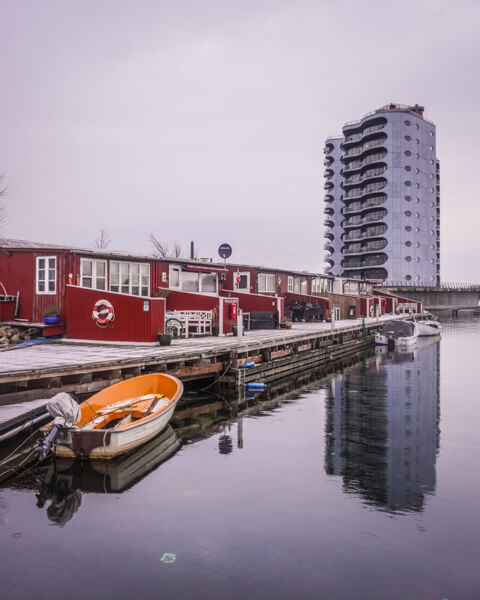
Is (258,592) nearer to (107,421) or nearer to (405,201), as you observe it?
(107,421)

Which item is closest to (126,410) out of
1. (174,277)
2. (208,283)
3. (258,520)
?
(258,520)

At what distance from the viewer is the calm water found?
→ 6.54 meters

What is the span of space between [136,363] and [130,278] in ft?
31.1

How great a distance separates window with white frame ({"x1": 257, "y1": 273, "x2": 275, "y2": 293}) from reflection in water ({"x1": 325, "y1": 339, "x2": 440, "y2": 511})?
10914 millimetres

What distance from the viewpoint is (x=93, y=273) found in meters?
21.8

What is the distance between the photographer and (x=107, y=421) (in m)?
12.0

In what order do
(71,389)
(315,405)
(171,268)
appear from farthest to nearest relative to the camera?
(171,268) → (315,405) → (71,389)

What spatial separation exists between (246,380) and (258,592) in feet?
45.8

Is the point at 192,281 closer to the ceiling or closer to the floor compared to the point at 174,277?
closer to the floor

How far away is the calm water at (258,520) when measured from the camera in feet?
21.4

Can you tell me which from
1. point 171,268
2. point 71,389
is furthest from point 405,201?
point 71,389

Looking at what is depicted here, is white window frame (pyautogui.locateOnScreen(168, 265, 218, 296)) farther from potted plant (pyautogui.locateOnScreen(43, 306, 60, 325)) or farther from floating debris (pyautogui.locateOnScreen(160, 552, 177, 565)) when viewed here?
floating debris (pyautogui.locateOnScreen(160, 552, 177, 565))

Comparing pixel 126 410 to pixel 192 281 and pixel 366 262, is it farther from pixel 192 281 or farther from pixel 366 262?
pixel 366 262

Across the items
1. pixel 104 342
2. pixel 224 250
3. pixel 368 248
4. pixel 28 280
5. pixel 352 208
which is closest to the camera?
pixel 104 342
